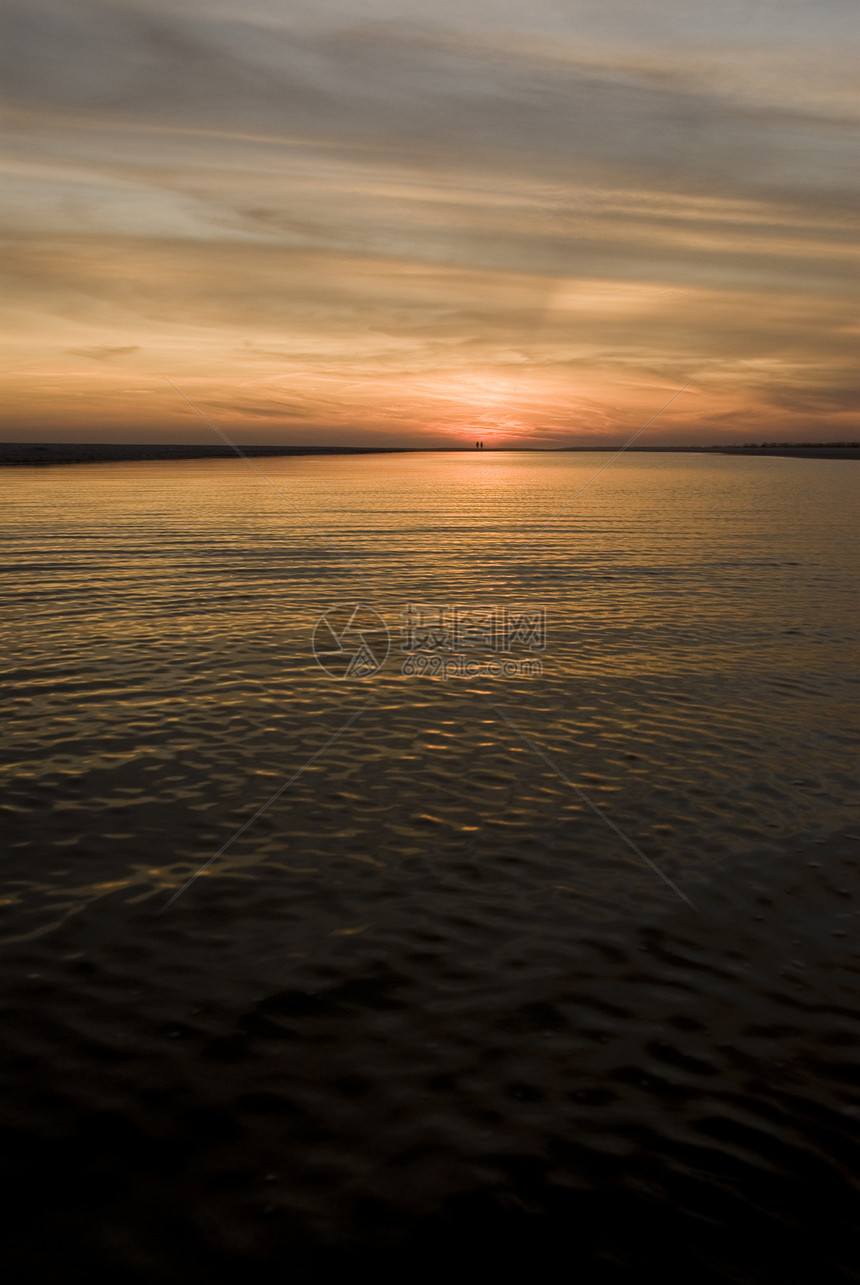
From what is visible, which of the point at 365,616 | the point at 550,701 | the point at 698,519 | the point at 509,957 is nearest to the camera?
the point at 509,957

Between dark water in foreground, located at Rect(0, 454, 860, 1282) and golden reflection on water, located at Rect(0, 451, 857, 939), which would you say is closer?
dark water in foreground, located at Rect(0, 454, 860, 1282)

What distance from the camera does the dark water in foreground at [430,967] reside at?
21.1 ft

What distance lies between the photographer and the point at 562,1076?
7.77 metres

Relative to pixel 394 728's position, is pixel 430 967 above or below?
below

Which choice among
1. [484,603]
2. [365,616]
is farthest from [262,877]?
[484,603]

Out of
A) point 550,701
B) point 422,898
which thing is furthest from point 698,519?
point 422,898

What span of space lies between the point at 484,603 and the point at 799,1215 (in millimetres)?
24493

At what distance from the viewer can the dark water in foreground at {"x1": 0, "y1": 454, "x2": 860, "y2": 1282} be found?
6441mm

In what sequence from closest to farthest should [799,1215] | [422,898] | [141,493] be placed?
[799,1215], [422,898], [141,493]

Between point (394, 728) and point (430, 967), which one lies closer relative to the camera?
point (430, 967)

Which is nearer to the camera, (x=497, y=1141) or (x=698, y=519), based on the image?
(x=497, y=1141)

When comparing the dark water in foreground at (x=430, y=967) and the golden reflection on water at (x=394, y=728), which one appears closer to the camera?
the dark water in foreground at (x=430, y=967)

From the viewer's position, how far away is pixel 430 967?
931cm

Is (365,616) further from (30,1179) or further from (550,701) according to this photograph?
(30,1179)
